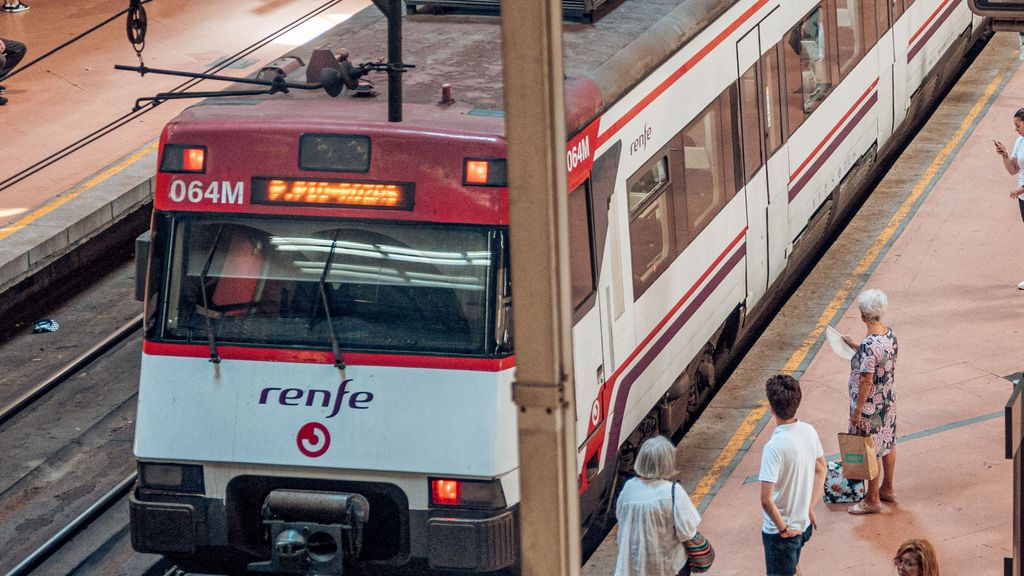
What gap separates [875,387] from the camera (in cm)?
955

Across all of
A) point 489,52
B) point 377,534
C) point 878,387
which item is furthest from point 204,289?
point 878,387

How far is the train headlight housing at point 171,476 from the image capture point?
27.7 ft

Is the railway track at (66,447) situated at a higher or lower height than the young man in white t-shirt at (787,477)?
lower

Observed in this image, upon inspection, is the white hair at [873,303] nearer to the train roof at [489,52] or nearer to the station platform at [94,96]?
the train roof at [489,52]

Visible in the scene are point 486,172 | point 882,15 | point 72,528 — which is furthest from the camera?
point 882,15

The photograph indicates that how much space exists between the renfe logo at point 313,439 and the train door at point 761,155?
4298 mm

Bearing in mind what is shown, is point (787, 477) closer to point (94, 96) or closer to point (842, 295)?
Answer: point (842, 295)

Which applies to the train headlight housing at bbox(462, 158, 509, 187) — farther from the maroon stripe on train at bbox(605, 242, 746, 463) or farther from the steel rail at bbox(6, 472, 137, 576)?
the steel rail at bbox(6, 472, 137, 576)

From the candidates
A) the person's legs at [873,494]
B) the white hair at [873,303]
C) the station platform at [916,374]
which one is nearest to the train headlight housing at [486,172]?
the white hair at [873,303]

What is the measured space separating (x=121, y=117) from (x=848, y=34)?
9.81 meters

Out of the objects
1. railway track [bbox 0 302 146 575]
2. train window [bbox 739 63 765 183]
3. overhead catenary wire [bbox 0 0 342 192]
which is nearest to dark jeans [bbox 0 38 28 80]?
overhead catenary wire [bbox 0 0 342 192]

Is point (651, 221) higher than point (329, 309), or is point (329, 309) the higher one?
point (329, 309)

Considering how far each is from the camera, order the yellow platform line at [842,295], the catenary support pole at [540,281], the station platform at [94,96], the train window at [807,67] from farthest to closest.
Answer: the station platform at [94,96], the train window at [807,67], the yellow platform line at [842,295], the catenary support pole at [540,281]

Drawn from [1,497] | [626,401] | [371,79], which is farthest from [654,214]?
[1,497]
